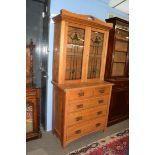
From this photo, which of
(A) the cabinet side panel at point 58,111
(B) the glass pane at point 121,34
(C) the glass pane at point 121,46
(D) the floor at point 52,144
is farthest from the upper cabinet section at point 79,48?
(D) the floor at point 52,144

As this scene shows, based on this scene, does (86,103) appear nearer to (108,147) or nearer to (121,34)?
(108,147)

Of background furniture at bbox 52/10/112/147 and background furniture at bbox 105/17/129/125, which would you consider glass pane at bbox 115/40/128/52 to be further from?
background furniture at bbox 52/10/112/147

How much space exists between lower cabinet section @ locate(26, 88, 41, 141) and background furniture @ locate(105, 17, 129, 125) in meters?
1.40

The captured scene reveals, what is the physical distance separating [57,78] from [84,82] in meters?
0.49

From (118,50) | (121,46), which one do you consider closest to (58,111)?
(118,50)

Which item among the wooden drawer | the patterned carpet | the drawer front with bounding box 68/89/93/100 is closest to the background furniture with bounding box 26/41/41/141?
the drawer front with bounding box 68/89/93/100

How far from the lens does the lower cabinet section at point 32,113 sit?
2.09 meters

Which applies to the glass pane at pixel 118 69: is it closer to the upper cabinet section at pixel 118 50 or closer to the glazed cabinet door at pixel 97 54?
the upper cabinet section at pixel 118 50
